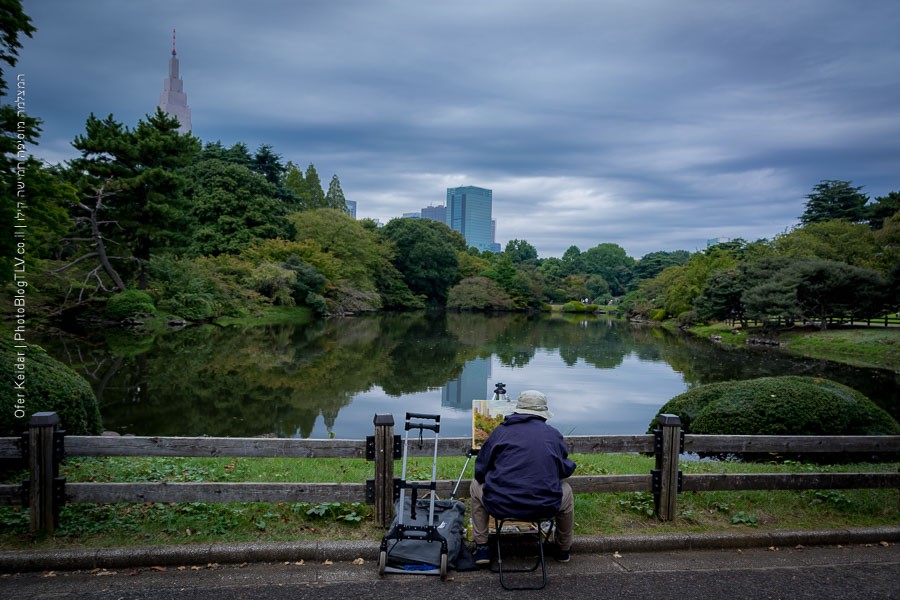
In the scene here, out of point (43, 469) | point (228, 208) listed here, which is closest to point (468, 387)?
point (43, 469)

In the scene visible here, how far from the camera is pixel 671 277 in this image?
5281 cm

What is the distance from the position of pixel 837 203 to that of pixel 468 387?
5125 cm

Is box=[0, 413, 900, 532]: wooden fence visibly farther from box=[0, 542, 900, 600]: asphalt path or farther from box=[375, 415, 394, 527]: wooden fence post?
box=[0, 542, 900, 600]: asphalt path

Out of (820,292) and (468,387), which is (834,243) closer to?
(820,292)

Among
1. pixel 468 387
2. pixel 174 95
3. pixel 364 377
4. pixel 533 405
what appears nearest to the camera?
pixel 533 405

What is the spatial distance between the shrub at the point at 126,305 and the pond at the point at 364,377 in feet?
10.1

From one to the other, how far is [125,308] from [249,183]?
62.7 feet

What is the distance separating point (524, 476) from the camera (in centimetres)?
344

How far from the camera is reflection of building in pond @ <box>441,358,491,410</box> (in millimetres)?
13102

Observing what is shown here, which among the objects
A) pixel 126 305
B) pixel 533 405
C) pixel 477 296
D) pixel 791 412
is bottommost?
pixel 791 412

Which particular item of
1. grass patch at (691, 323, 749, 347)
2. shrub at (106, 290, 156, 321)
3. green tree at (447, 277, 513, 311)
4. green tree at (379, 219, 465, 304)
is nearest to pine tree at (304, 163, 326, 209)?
green tree at (379, 219, 465, 304)

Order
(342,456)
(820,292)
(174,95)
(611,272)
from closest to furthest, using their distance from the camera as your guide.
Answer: (342,456)
(820,292)
(174,95)
(611,272)

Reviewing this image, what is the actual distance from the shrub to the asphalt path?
25.2 meters

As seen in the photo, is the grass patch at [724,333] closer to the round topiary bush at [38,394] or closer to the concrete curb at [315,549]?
the concrete curb at [315,549]
